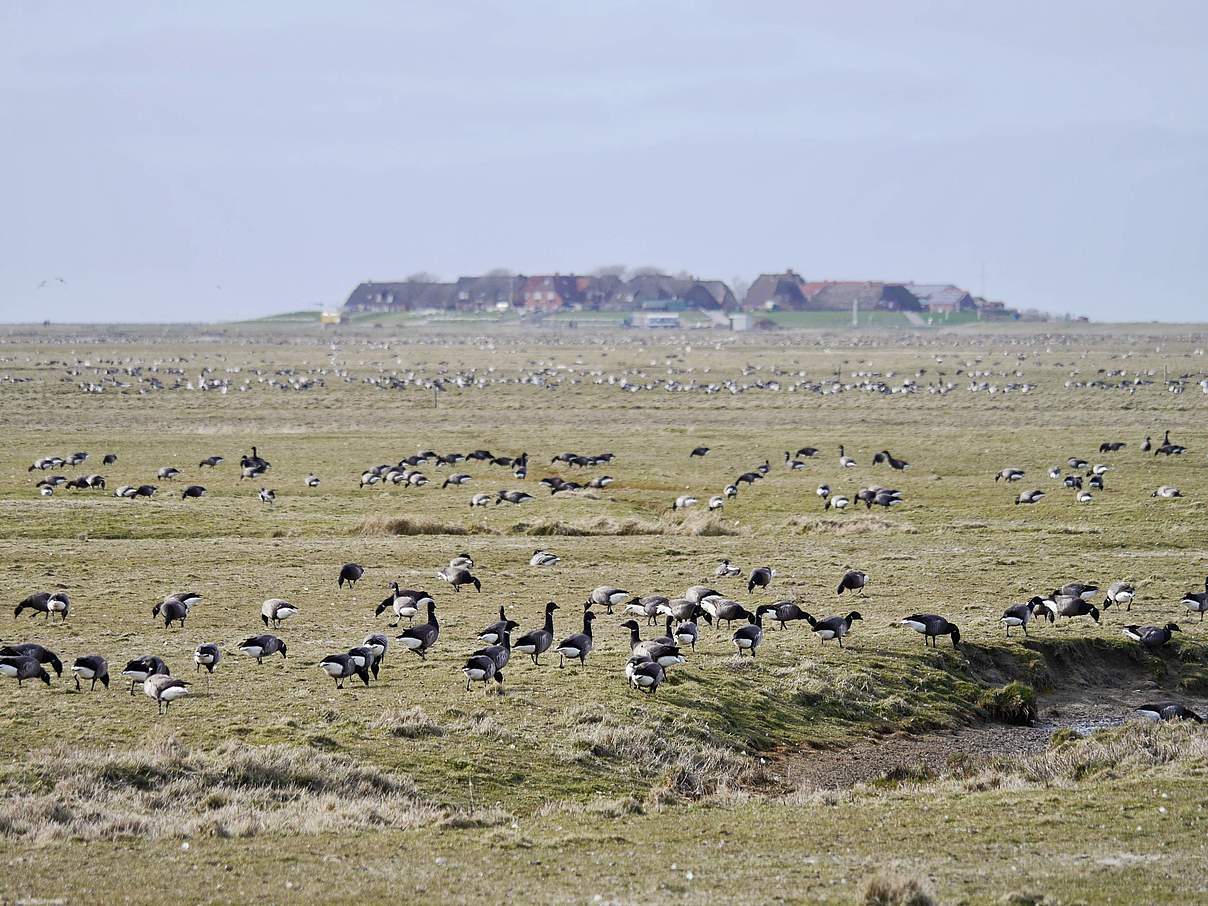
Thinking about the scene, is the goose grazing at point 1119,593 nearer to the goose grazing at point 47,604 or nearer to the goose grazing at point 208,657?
the goose grazing at point 208,657

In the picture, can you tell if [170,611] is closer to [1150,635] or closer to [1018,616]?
[1018,616]

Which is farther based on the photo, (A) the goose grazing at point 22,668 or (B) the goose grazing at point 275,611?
(B) the goose grazing at point 275,611

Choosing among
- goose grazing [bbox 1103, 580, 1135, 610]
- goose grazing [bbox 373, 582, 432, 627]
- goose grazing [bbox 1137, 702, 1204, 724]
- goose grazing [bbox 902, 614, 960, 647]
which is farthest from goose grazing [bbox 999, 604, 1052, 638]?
goose grazing [bbox 373, 582, 432, 627]

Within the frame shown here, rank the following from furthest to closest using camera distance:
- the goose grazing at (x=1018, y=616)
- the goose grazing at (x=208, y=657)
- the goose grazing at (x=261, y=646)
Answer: the goose grazing at (x=1018, y=616) → the goose grazing at (x=261, y=646) → the goose grazing at (x=208, y=657)

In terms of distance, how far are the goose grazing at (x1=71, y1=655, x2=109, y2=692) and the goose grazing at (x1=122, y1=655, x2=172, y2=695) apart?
0.29 meters

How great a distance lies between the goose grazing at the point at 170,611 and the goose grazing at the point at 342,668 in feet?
14.6

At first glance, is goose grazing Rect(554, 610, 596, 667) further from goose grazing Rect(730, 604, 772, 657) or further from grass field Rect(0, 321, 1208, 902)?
goose grazing Rect(730, 604, 772, 657)

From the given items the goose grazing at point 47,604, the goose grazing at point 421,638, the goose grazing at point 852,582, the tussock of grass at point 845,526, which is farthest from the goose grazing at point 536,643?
the tussock of grass at point 845,526

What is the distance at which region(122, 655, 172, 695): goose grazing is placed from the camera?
717 inches

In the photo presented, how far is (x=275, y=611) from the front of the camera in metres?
22.9

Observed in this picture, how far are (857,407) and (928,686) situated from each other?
5363cm

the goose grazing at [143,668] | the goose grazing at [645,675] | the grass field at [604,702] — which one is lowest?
the grass field at [604,702]

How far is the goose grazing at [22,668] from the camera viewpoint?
18203 millimetres

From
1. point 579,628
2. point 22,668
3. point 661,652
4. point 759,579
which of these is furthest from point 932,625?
point 22,668
